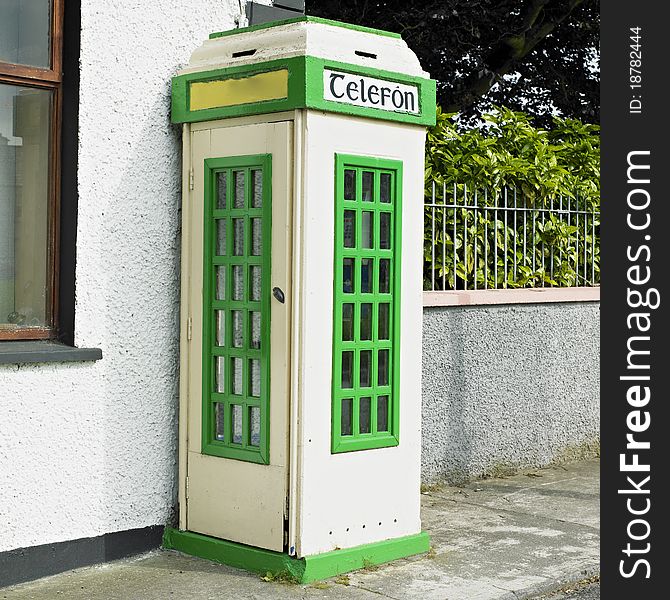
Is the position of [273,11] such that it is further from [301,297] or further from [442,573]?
[442,573]

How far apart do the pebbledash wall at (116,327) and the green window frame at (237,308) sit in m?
0.28

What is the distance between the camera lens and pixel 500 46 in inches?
579

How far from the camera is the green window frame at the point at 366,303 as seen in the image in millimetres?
5469

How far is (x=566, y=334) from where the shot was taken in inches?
344

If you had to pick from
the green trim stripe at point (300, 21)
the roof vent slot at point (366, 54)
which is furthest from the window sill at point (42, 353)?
the roof vent slot at point (366, 54)

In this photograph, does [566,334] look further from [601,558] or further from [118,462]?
[118,462]

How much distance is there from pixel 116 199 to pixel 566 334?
168 inches

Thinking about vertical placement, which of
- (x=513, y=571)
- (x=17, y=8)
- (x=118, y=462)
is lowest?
(x=513, y=571)

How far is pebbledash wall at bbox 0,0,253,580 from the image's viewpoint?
539 centimetres

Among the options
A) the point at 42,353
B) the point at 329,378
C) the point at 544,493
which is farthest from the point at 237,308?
the point at 544,493

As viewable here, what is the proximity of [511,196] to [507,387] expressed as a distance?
4.68 ft

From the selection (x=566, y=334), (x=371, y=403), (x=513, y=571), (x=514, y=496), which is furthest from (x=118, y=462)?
(x=566, y=334)

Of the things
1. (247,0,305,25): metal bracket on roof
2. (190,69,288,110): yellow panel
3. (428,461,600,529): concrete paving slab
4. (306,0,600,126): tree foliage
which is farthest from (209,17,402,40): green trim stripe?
(306,0,600,126): tree foliage

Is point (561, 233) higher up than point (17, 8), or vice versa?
point (17, 8)
